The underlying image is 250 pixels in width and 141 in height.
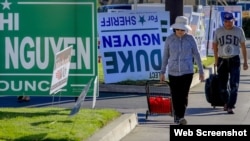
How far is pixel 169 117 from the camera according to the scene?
15.0 m

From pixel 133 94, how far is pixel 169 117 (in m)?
4.48

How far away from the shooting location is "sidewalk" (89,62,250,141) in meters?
12.5

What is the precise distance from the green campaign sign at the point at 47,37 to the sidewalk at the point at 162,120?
1002 mm

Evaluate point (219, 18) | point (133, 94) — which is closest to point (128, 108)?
point (133, 94)

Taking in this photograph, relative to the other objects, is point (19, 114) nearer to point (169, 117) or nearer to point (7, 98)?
point (169, 117)
